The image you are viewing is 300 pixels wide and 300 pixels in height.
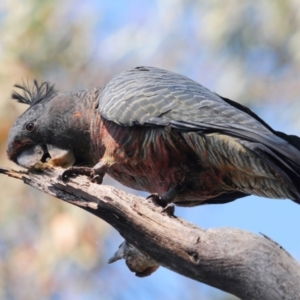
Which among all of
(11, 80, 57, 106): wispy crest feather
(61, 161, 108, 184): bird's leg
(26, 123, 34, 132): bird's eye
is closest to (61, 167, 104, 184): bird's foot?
(61, 161, 108, 184): bird's leg

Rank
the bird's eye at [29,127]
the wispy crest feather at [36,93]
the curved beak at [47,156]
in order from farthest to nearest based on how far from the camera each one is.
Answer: the wispy crest feather at [36,93]
the bird's eye at [29,127]
the curved beak at [47,156]

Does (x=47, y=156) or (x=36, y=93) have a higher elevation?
(x=36, y=93)

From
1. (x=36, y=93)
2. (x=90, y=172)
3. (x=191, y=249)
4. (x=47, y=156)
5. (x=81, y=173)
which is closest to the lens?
(x=191, y=249)

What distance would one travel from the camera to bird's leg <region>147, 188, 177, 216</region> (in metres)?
4.13

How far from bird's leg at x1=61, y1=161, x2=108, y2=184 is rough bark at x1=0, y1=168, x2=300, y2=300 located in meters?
0.07

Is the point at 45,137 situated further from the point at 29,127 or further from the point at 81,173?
the point at 81,173

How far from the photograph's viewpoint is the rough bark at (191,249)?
3344 millimetres

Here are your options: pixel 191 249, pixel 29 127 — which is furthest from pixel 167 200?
pixel 29 127

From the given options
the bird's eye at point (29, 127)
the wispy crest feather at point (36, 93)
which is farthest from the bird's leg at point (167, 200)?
the wispy crest feather at point (36, 93)

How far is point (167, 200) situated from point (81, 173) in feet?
2.17

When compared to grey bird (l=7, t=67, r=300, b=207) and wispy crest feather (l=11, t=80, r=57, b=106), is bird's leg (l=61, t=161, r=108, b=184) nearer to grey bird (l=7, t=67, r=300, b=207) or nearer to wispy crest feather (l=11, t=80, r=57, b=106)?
grey bird (l=7, t=67, r=300, b=207)

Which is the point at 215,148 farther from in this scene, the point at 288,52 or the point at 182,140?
the point at 288,52

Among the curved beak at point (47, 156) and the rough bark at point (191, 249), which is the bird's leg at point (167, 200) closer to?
the rough bark at point (191, 249)

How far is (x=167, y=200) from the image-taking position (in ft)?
15.3
